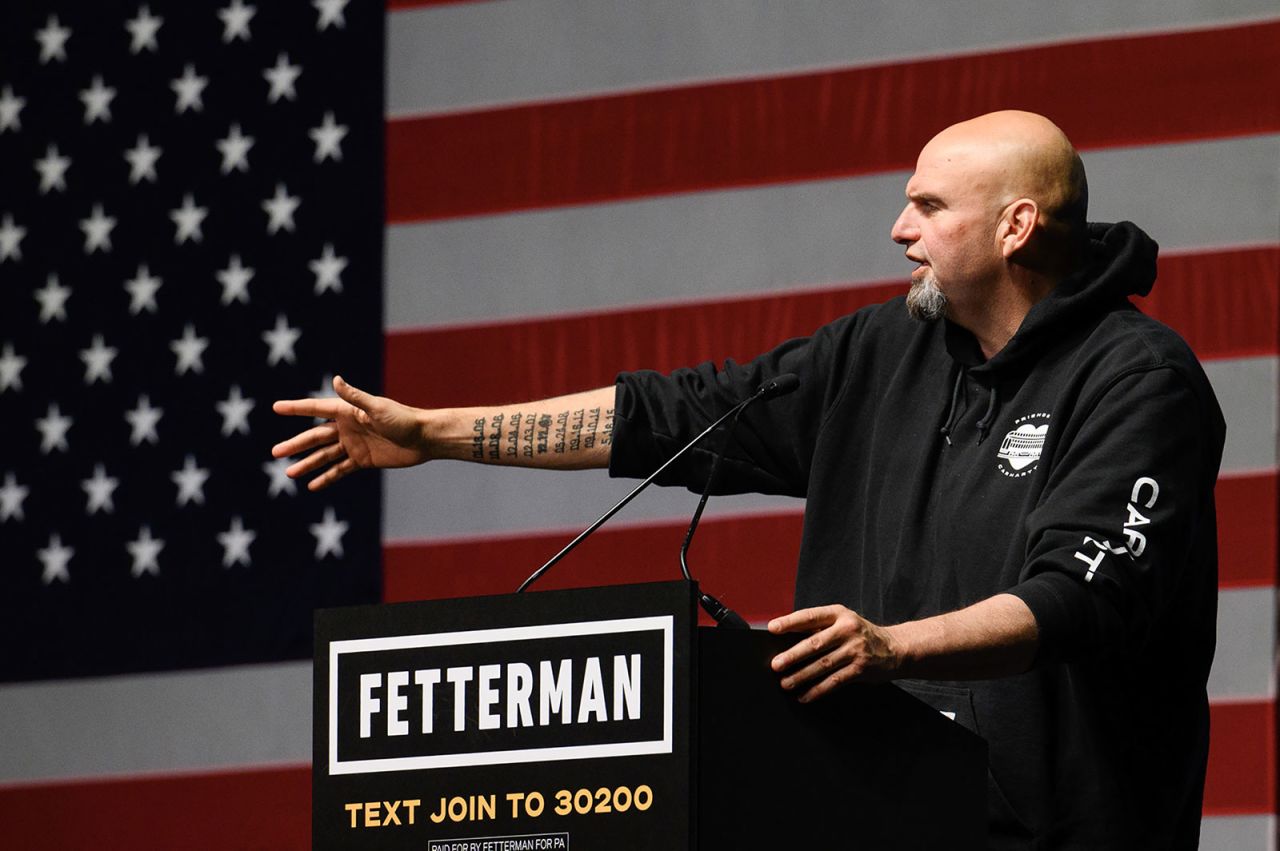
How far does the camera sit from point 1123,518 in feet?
7.56

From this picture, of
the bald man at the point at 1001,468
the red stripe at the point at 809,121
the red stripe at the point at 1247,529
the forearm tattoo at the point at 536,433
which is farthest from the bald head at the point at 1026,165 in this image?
the red stripe at the point at 809,121

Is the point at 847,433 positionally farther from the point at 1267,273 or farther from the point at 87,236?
the point at 87,236

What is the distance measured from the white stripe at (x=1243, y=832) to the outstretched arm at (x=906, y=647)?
7.59ft

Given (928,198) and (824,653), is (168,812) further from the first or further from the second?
(824,653)

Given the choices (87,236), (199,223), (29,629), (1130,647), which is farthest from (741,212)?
(1130,647)

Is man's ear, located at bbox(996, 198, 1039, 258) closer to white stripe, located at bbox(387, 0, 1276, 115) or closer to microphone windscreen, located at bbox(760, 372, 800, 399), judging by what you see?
microphone windscreen, located at bbox(760, 372, 800, 399)

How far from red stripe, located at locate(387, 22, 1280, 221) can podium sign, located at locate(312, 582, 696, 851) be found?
293cm

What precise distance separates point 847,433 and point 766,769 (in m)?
0.92

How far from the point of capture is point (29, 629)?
5.27 meters

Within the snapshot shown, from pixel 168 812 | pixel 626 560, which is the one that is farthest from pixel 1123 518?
pixel 168 812

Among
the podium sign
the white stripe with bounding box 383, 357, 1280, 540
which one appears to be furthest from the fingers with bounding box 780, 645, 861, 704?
the white stripe with bounding box 383, 357, 1280, 540

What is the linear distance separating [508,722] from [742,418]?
3.25 ft

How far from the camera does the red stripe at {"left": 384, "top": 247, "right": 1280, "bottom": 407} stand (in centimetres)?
444

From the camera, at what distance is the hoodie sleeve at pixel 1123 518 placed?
221cm
